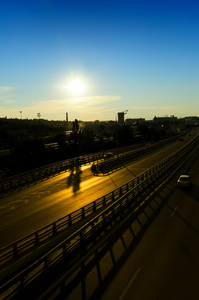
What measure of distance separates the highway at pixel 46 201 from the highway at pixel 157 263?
6.34 metres

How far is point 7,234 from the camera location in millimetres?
14062

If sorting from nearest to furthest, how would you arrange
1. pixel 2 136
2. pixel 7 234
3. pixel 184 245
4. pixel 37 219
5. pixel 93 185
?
pixel 184 245
pixel 7 234
pixel 37 219
pixel 93 185
pixel 2 136

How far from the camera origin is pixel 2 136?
97688 millimetres

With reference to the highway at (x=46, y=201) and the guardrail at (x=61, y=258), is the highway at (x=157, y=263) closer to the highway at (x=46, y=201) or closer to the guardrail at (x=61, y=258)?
the guardrail at (x=61, y=258)

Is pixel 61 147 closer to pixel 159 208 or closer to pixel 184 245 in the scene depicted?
pixel 159 208

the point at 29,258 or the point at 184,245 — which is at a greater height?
the point at 29,258

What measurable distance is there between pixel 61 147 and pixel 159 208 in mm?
→ 43688

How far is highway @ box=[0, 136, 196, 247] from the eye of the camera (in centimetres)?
1528

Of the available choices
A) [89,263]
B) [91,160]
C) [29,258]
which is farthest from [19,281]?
[91,160]

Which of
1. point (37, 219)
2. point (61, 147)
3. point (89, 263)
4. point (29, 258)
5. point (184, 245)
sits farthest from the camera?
point (61, 147)

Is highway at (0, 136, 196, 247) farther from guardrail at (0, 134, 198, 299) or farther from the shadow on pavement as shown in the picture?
guardrail at (0, 134, 198, 299)

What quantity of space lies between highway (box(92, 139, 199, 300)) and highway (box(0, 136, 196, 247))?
634cm

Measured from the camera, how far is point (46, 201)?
70.1ft

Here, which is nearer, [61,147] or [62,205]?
[62,205]
